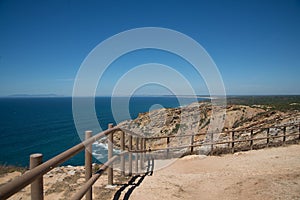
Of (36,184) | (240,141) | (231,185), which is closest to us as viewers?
(36,184)

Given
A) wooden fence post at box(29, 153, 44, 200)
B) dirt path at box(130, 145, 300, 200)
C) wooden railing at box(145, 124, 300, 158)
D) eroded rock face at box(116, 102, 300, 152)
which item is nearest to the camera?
wooden fence post at box(29, 153, 44, 200)

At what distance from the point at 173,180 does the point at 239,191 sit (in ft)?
4.86

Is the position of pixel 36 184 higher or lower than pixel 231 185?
higher

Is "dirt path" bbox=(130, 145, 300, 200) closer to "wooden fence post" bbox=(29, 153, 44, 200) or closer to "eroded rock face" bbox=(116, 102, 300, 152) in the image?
"wooden fence post" bbox=(29, 153, 44, 200)

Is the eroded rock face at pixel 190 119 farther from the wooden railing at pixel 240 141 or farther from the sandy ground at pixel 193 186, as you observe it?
the sandy ground at pixel 193 186

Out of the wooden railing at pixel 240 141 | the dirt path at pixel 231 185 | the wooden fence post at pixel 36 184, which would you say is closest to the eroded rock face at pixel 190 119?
the wooden railing at pixel 240 141

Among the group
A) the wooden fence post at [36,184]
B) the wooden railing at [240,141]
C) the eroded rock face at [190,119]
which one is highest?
the wooden fence post at [36,184]

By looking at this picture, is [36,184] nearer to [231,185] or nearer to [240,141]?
[231,185]

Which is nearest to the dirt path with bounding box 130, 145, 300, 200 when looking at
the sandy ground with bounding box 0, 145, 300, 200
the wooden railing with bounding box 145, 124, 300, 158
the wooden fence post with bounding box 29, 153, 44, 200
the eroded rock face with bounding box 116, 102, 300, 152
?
the sandy ground with bounding box 0, 145, 300, 200

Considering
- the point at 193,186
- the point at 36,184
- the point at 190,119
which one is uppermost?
the point at 36,184

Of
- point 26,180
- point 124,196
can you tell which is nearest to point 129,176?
point 124,196

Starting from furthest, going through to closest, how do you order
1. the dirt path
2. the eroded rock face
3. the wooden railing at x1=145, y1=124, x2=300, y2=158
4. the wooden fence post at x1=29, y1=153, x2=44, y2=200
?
1. the eroded rock face
2. the wooden railing at x1=145, y1=124, x2=300, y2=158
3. the dirt path
4. the wooden fence post at x1=29, y1=153, x2=44, y2=200

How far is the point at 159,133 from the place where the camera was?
1184 inches

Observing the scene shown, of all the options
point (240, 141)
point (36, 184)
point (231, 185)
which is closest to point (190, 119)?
point (240, 141)
